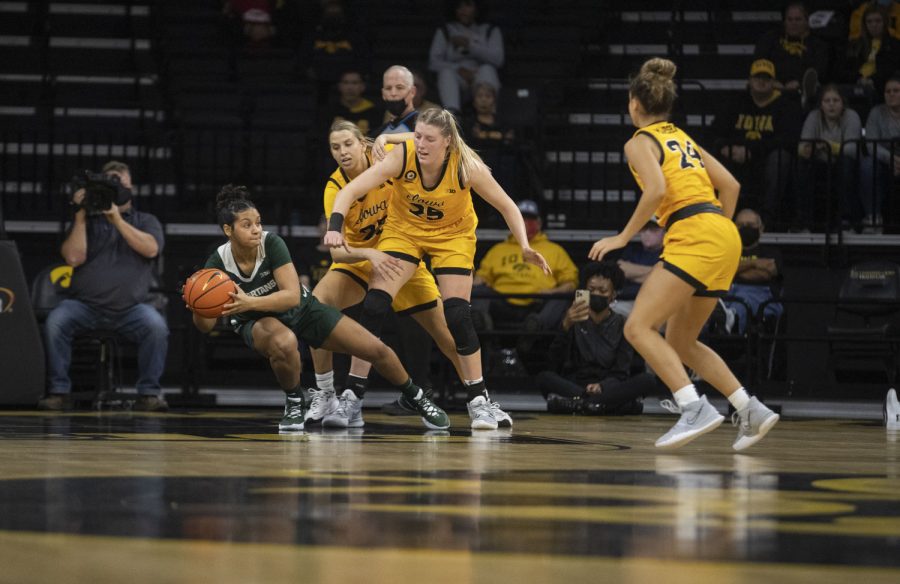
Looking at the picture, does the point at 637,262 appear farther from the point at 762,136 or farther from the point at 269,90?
the point at 269,90

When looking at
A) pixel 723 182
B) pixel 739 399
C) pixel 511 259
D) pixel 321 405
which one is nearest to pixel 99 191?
pixel 321 405

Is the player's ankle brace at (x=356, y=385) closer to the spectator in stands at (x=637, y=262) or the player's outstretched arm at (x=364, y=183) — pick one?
the player's outstretched arm at (x=364, y=183)

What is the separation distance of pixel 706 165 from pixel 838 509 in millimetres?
2831

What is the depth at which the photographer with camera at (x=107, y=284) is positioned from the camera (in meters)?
10.1

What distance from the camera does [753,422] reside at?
6.40 metres

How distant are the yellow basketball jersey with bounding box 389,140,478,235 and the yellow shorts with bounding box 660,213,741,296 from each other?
1551 mm

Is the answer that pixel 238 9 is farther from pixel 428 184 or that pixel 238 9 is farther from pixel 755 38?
pixel 428 184

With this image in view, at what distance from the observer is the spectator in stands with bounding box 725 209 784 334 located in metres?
11.2

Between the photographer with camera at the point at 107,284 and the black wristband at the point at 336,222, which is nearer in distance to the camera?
the black wristband at the point at 336,222

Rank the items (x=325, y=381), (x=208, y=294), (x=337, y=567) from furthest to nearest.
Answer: (x=325, y=381), (x=208, y=294), (x=337, y=567)

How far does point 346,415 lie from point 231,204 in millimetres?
1467

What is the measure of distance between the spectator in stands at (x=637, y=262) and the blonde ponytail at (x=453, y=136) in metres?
3.56

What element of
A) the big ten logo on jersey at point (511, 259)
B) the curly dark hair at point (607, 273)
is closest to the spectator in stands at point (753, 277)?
the curly dark hair at point (607, 273)

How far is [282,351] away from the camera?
7.49 m
